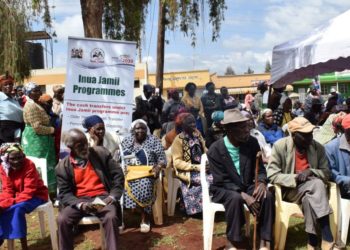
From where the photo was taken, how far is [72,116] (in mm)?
5406

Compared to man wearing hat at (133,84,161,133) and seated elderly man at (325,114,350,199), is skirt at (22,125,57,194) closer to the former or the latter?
man wearing hat at (133,84,161,133)

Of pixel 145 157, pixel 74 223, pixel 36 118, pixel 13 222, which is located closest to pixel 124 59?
pixel 145 157

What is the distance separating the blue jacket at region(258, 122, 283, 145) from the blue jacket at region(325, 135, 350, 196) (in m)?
1.94

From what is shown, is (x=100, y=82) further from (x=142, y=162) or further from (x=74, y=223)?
(x=74, y=223)

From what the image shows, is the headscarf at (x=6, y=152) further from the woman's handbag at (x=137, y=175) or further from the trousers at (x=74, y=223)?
the woman's handbag at (x=137, y=175)

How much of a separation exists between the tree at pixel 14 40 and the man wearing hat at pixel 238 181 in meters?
9.95

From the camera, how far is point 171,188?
5.74m

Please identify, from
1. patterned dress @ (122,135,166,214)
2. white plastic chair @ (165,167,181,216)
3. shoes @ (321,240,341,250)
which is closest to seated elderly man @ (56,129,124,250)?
patterned dress @ (122,135,166,214)

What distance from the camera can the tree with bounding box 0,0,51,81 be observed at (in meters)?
12.7

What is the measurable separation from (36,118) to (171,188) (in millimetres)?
2000

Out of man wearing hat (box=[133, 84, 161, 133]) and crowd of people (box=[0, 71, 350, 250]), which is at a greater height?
man wearing hat (box=[133, 84, 161, 133])

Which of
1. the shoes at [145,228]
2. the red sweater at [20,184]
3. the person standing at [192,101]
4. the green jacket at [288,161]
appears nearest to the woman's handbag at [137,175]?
the shoes at [145,228]

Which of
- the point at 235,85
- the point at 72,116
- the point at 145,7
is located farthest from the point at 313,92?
the point at 235,85

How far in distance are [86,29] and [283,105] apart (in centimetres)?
361
